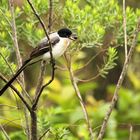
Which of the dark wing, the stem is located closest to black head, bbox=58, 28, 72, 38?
the dark wing

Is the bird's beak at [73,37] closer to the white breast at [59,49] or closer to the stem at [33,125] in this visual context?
the white breast at [59,49]

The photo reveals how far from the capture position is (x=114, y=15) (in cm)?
447

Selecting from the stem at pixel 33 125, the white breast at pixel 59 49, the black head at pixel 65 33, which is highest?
the black head at pixel 65 33

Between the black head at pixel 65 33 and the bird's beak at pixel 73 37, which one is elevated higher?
the black head at pixel 65 33

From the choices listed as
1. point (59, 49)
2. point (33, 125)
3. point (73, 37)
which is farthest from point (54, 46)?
point (33, 125)

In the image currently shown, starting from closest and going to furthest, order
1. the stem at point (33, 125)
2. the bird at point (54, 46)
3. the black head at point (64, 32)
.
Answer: the stem at point (33, 125)
the bird at point (54, 46)
the black head at point (64, 32)

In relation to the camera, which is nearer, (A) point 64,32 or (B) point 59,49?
(B) point 59,49

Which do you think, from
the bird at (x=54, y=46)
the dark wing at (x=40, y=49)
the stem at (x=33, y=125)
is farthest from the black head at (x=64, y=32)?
the stem at (x=33, y=125)

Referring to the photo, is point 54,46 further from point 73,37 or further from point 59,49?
point 73,37

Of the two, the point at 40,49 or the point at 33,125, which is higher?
the point at 40,49

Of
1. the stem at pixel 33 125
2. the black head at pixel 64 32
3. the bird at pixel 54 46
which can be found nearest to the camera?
the stem at pixel 33 125

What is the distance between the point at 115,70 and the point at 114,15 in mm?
5258

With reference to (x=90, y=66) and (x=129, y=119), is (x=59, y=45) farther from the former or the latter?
(x=90, y=66)

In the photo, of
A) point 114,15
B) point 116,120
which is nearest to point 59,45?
point 114,15
